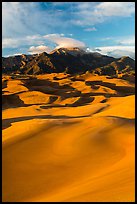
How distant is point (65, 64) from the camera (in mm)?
104688

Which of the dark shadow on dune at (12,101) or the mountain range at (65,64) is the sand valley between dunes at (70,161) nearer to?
the dark shadow on dune at (12,101)

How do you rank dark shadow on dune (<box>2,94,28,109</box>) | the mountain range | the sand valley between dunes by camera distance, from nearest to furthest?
the sand valley between dunes, dark shadow on dune (<box>2,94,28,109</box>), the mountain range

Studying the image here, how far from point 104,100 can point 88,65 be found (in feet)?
295

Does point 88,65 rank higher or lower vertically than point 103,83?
higher

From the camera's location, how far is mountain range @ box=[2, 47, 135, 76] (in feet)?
318

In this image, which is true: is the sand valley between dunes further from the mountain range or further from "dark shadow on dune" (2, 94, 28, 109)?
the mountain range

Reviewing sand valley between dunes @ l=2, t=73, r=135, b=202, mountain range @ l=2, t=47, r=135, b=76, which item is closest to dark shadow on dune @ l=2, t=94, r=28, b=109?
sand valley between dunes @ l=2, t=73, r=135, b=202

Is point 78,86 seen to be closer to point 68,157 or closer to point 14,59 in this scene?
point 68,157

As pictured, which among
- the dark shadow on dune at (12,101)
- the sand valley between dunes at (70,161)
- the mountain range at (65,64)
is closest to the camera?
the sand valley between dunes at (70,161)

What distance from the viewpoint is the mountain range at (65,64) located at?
318 ft

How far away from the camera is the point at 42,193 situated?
493 centimetres

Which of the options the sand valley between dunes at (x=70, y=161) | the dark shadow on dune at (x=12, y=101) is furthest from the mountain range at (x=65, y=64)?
the sand valley between dunes at (x=70, y=161)

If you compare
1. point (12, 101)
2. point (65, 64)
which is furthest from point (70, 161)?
point (65, 64)

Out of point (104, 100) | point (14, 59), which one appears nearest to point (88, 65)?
point (14, 59)
